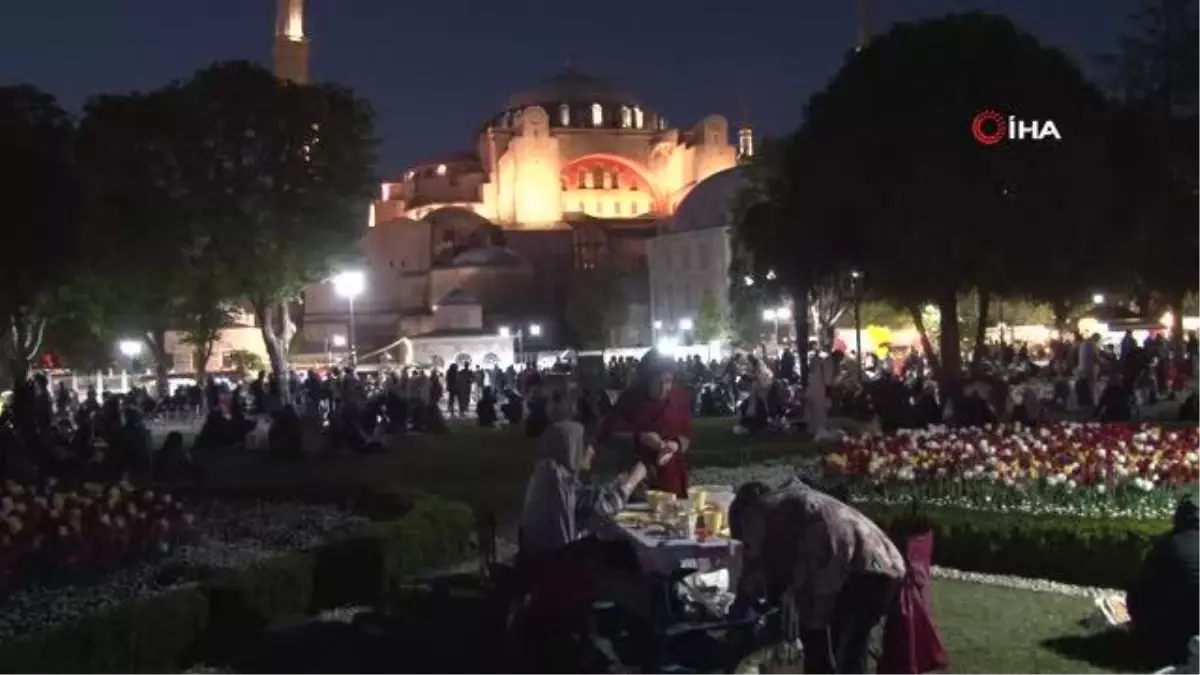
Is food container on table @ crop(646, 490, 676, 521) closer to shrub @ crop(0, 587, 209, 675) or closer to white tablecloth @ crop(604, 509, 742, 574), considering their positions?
white tablecloth @ crop(604, 509, 742, 574)

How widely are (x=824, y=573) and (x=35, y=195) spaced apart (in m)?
19.0

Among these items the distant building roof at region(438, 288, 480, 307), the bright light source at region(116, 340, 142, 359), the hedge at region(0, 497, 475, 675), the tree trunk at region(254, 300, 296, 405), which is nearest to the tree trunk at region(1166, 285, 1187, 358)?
the tree trunk at region(254, 300, 296, 405)

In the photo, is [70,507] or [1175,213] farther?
[1175,213]

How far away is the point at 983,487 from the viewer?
40.8 feet

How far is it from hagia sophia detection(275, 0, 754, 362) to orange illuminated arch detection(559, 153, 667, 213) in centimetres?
9

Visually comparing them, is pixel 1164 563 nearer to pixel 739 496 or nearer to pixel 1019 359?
pixel 739 496

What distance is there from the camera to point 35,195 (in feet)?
72.8

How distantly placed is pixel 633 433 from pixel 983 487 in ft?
14.1

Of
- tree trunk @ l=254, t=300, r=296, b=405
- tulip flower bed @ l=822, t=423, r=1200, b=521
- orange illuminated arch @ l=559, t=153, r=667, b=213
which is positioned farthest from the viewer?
orange illuminated arch @ l=559, t=153, r=667, b=213

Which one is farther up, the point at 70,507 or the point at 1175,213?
the point at 1175,213

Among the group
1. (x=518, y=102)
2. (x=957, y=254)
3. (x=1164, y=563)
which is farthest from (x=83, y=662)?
(x=518, y=102)

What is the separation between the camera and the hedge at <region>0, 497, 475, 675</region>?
801 cm


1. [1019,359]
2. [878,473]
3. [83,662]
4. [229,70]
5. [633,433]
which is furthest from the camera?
[229,70]

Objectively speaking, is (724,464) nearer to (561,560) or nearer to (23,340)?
(561,560)
